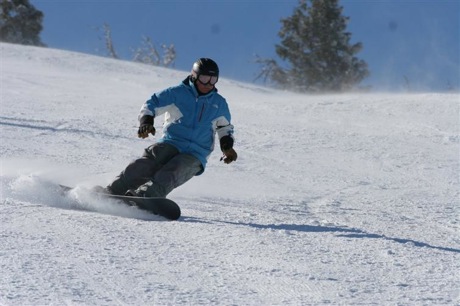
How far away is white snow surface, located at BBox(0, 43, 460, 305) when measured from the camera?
3109mm

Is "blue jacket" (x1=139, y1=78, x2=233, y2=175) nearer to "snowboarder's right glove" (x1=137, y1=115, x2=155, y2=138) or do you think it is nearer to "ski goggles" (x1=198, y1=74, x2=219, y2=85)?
"ski goggles" (x1=198, y1=74, x2=219, y2=85)

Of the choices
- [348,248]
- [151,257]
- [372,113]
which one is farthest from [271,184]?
[372,113]

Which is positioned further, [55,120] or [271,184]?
[55,120]

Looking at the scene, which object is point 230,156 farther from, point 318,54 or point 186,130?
point 318,54

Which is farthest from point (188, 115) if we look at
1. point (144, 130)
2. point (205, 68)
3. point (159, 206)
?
point (159, 206)

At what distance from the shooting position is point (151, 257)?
355cm

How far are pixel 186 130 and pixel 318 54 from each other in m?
34.7

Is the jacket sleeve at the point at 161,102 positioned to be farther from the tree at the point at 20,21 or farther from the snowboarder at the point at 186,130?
the tree at the point at 20,21

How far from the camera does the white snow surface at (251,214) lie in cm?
311

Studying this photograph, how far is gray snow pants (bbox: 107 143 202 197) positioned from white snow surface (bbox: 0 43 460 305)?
0.28 meters

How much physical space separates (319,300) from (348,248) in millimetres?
1189

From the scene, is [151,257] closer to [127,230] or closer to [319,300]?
[127,230]

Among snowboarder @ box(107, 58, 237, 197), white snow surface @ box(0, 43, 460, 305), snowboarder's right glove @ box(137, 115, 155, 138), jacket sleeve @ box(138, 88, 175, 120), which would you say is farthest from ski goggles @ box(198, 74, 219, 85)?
white snow surface @ box(0, 43, 460, 305)

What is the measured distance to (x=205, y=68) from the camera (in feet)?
18.2
